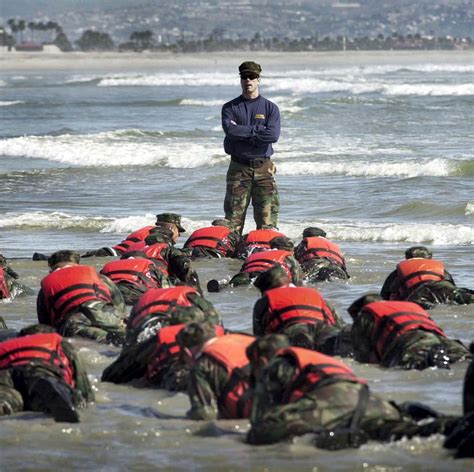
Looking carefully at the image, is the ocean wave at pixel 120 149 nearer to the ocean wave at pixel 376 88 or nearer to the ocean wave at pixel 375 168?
the ocean wave at pixel 375 168

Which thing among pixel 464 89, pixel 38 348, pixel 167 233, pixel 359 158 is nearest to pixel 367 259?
pixel 167 233

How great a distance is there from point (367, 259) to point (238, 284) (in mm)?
2811

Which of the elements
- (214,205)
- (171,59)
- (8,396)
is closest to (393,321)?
(8,396)

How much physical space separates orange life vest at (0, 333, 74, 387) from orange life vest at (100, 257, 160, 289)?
3.61m

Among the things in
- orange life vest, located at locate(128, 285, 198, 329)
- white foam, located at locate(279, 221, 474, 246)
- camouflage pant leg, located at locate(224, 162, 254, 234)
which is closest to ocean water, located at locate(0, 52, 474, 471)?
white foam, located at locate(279, 221, 474, 246)

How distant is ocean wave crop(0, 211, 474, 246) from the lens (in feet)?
63.0

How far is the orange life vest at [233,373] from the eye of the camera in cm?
910

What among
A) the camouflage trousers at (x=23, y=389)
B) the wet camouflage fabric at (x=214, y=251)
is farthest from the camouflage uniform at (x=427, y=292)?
the camouflage trousers at (x=23, y=389)

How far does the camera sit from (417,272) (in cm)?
1309

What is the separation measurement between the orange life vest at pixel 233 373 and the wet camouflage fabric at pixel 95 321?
2879 mm

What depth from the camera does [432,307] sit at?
13.1 meters

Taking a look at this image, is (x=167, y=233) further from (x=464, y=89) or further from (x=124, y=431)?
(x=464, y=89)

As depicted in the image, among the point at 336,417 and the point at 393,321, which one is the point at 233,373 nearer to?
the point at 336,417

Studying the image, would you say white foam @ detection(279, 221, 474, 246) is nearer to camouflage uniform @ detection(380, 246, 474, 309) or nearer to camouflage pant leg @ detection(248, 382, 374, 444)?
camouflage uniform @ detection(380, 246, 474, 309)
